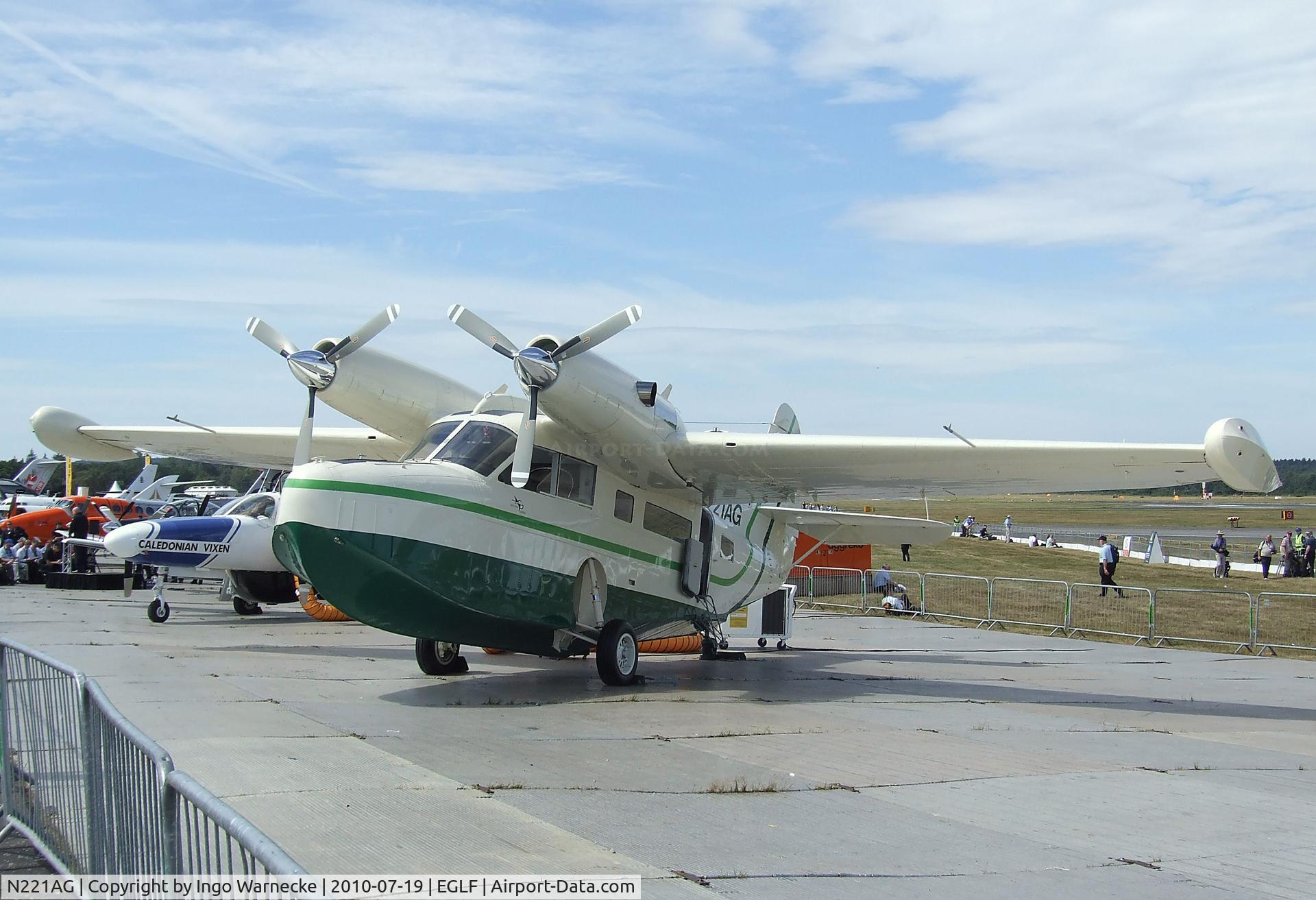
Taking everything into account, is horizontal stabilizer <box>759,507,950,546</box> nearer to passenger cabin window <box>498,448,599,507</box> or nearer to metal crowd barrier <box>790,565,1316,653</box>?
passenger cabin window <box>498,448,599,507</box>

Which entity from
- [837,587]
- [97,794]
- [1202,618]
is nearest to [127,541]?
[97,794]

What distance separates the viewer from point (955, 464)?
44.0 feet

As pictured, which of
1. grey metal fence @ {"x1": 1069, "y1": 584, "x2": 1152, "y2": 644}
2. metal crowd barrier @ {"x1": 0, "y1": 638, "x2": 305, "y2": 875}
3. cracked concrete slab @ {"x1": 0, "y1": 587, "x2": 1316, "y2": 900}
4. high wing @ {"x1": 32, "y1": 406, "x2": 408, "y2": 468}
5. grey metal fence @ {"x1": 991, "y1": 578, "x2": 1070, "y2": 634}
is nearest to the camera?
metal crowd barrier @ {"x1": 0, "y1": 638, "x2": 305, "y2": 875}

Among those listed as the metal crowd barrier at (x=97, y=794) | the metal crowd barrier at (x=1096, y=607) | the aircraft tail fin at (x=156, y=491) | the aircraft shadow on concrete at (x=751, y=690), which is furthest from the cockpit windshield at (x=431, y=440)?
the aircraft tail fin at (x=156, y=491)

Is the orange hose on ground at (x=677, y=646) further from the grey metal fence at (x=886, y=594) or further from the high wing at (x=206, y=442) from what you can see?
the grey metal fence at (x=886, y=594)

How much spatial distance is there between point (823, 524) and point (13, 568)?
79.5ft

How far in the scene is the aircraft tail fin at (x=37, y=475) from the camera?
65.1m

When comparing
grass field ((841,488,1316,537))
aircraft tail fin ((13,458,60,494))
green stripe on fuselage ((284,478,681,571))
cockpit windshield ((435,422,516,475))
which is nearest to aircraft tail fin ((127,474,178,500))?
aircraft tail fin ((13,458,60,494))

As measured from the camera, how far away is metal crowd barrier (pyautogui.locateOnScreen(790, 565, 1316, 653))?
880 inches

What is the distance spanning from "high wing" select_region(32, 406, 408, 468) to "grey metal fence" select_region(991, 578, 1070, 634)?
1433cm

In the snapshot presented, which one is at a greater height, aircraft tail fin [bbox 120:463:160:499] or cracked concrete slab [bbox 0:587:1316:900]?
aircraft tail fin [bbox 120:463:160:499]

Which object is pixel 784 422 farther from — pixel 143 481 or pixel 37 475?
pixel 37 475

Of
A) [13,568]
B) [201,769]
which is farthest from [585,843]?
[13,568]

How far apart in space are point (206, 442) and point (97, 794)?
14683 mm
